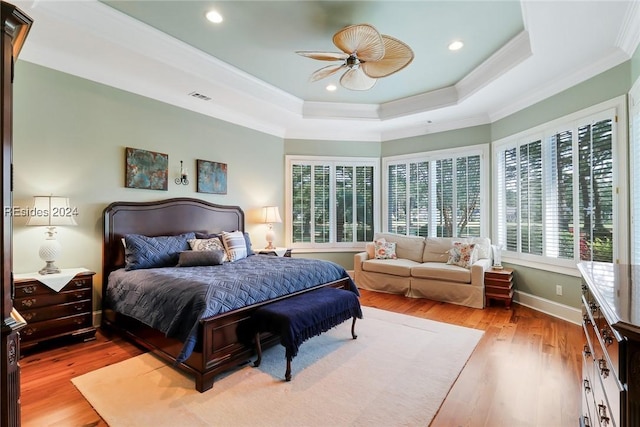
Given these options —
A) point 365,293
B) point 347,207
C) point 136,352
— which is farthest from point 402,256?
point 136,352

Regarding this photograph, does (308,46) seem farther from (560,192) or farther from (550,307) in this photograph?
(550,307)

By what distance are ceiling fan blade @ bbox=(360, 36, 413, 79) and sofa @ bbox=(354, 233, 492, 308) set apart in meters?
2.91

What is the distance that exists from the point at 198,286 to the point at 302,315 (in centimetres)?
86

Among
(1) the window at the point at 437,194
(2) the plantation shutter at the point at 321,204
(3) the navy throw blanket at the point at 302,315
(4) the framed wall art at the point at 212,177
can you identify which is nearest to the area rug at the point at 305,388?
(3) the navy throw blanket at the point at 302,315

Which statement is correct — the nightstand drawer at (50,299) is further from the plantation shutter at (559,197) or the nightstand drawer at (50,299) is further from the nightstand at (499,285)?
the plantation shutter at (559,197)

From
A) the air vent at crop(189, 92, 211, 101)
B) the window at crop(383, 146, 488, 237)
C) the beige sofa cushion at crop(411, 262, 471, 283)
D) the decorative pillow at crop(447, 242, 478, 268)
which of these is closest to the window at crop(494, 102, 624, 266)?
the window at crop(383, 146, 488, 237)

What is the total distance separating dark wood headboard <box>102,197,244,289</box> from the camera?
352 centimetres

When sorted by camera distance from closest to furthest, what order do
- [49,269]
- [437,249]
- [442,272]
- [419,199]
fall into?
[49,269] → [442,272] → [437,249] → [419,199]

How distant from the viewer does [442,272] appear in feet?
14.9

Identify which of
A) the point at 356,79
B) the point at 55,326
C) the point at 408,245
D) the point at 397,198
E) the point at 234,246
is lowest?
the point at 55,326

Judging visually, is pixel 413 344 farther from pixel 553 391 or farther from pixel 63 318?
pixel 63 318

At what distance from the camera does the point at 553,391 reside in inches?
87.3

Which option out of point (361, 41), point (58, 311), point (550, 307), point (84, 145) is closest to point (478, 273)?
point (550, 307)

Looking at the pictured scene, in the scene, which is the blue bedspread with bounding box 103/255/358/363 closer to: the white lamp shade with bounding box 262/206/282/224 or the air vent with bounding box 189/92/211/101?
the white lamp shade with bounding box 262/206/282/224
